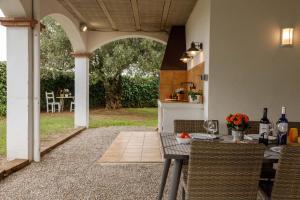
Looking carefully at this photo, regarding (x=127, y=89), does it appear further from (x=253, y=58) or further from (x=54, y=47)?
(x=253, y=58)

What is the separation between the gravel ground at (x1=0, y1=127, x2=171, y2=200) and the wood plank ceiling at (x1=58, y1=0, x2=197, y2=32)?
291cm

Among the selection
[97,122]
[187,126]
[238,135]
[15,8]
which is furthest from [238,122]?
[97,122]

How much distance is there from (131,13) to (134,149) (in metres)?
2.99

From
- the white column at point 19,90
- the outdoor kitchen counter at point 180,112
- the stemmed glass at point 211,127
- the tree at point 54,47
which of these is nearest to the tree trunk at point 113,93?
the tree at point 54,47

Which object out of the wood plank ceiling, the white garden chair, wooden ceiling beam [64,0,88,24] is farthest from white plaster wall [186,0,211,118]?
the white garden chair

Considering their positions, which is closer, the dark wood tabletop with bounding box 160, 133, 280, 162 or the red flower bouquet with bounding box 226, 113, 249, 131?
the dark wood tabletop with bounding box 160, 133, 280, 162

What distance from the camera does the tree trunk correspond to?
45.5ft

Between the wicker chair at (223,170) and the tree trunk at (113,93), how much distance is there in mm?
11798

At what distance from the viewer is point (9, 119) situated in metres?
4.80

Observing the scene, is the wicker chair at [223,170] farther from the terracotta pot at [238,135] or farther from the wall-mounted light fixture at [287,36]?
the wall-mounted light fixture at [287,36]

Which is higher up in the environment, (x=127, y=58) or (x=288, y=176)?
(x=127, y=58)

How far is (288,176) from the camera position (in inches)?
84.9

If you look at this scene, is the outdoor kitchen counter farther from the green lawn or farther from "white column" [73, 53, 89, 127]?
"white column" [73, 53, 89, 127]

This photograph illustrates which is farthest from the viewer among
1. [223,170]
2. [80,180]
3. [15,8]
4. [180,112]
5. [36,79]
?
[180,112]
